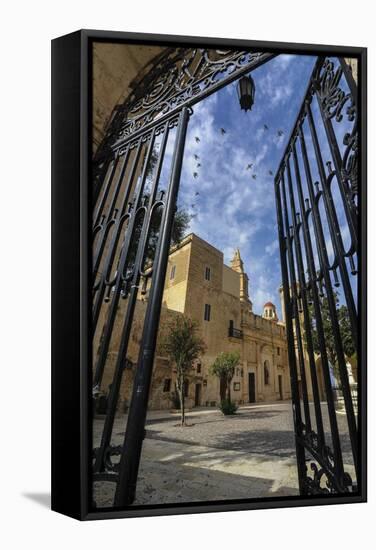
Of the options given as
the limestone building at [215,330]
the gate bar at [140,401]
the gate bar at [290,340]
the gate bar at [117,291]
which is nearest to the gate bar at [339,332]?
the gate bar at [290,340]

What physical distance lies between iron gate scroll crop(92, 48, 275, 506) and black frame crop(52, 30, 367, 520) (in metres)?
0.10

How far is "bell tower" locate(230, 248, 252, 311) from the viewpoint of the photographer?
3448mm

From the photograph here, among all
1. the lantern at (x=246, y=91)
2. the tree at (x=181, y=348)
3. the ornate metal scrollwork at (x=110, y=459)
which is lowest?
the ornate metal scrollwork at (x=110, y=459)

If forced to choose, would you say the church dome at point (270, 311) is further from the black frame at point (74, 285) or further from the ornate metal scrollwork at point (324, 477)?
the black frame at point (74, 285)

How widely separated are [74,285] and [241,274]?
1.50 meters

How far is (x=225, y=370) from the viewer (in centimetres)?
328

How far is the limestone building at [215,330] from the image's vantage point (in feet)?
10.4

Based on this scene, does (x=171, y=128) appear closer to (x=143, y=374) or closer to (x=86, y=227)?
(x=86, y=227)

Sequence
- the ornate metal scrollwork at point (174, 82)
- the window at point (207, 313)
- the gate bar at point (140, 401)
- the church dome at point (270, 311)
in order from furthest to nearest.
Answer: the window at point (207, 313) < the church dome at point (270, 311) < the ornate metal scrollwork at point (174, 82) < the gate bar at point (140, 401)

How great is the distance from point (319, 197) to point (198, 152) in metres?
0.95

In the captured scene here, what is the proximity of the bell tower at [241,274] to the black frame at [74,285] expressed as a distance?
4.47 feet

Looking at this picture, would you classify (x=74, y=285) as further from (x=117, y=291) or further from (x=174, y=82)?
(x=174, y=82)

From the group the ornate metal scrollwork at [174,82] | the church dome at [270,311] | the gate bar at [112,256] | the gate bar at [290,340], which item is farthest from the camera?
the church dome at [270,311]

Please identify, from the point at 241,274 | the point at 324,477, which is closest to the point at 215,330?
the point at 241,274
